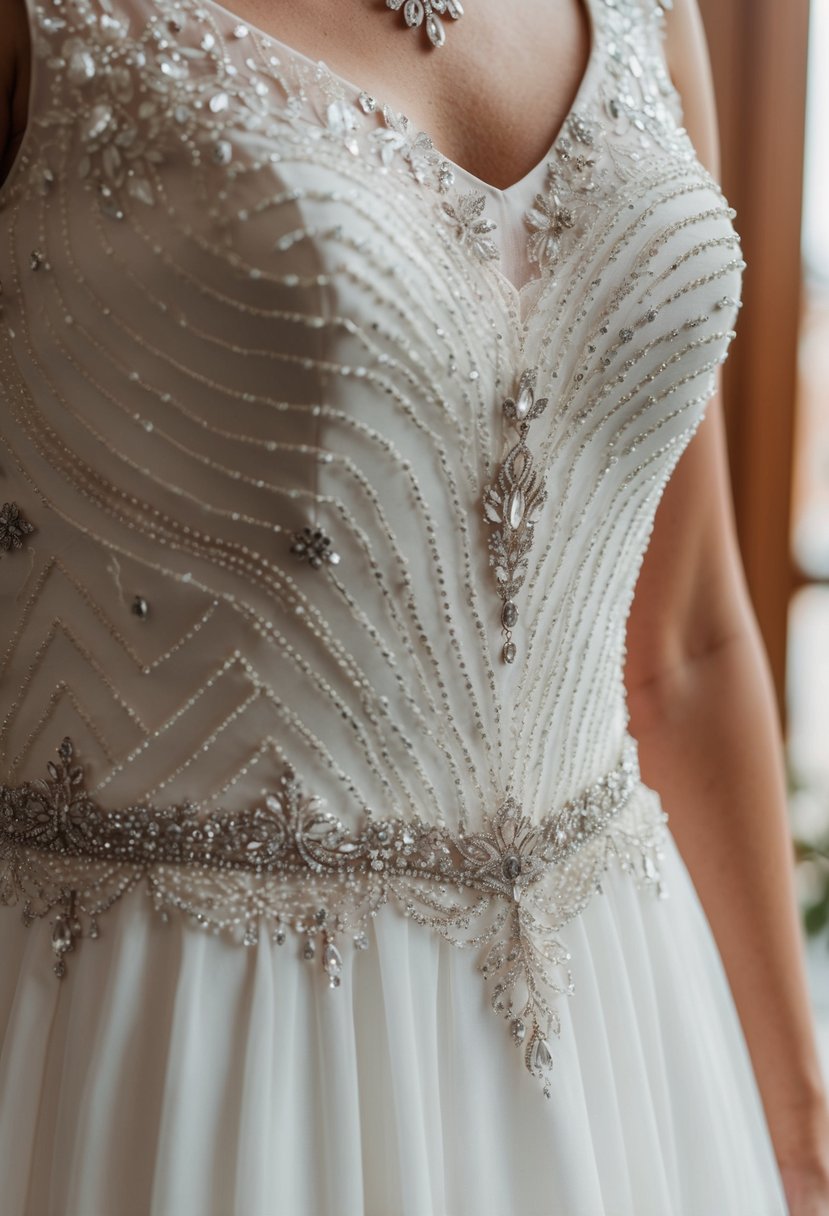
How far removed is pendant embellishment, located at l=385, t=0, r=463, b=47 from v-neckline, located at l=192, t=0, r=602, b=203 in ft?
0.22

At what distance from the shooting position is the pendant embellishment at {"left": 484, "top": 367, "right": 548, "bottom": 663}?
609mm

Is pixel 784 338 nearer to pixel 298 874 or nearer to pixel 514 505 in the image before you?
pixel 514 505

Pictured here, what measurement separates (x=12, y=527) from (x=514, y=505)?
0.27 m

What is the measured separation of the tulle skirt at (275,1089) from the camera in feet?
1.81

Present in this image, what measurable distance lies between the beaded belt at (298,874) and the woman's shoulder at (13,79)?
31 centimetres

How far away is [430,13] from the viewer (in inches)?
25.3

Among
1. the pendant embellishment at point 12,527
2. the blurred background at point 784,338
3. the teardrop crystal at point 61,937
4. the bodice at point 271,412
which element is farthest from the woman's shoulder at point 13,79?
the blurred background at point 784,338

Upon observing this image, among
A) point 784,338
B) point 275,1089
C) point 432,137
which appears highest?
point 784,338

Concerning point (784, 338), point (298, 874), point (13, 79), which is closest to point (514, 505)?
point (298, 874)

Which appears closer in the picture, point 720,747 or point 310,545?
point 310,545

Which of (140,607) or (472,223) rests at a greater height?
(472,223)

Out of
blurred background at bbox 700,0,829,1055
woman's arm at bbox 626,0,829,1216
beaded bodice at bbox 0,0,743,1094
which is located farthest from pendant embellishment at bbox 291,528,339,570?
blurred background at bbox 700,0,829,1055

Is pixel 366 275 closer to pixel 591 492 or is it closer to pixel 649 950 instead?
pixel 591 492

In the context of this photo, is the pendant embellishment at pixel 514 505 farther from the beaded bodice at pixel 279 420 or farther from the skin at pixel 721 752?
the skin at pixel 721 752
